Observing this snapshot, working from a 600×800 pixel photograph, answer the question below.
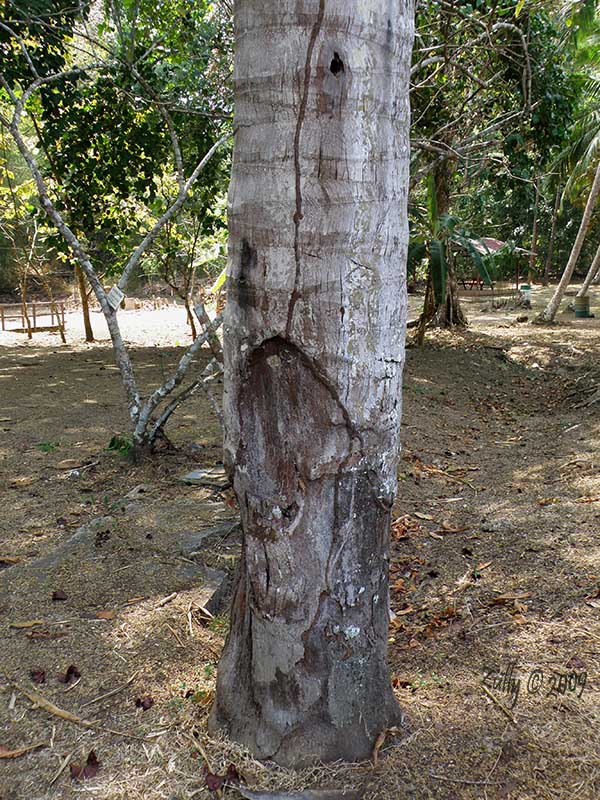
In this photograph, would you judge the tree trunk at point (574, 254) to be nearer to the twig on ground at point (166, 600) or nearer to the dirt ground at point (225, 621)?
the dirt ground at point (225, 621)

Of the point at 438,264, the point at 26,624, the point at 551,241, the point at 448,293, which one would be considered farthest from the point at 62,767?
the point at 551,241

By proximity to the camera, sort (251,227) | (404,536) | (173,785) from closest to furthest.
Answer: (251,227)
(173,785)
(404,536)

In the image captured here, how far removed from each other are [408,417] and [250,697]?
5.36 m

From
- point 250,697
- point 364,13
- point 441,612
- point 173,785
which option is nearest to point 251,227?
point 364,13

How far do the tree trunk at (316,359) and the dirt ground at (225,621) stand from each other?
0.23 meters

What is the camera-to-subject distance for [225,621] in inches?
113

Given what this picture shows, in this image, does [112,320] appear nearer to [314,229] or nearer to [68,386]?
[314,229]

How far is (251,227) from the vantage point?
1737 millimetres

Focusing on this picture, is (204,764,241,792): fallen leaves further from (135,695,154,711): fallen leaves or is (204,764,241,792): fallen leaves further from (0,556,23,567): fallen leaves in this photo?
(0,556,23,567): fallen leaves

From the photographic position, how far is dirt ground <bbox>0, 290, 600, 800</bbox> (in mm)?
1989

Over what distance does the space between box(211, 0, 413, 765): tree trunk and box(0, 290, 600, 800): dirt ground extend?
23cm

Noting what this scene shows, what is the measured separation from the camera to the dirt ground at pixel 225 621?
1989mm

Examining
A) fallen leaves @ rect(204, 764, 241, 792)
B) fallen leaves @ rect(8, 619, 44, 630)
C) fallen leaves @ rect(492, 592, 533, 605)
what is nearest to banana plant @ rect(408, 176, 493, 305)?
fallen leaves @ rect(492, 592, 533, 605)

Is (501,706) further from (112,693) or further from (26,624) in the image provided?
(26,624)
